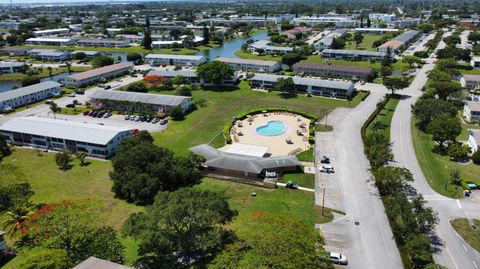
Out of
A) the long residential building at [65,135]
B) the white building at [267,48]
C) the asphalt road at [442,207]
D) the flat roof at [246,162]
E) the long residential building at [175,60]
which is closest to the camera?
the asphalt road at [442,207]

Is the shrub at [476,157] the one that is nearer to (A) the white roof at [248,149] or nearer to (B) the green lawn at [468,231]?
(B) the green lawn at [468,231]

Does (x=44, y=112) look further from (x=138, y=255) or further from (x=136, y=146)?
(x=138, y=255)

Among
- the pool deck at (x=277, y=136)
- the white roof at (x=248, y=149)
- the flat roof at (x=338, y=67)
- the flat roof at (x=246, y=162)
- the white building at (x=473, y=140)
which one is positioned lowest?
the pool deck at (x=277, y=136)

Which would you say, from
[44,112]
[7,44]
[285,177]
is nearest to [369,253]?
[285,177]

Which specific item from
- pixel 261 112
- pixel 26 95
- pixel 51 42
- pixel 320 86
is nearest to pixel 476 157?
pixel 261 112

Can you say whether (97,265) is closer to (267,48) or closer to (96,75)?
(96,75)

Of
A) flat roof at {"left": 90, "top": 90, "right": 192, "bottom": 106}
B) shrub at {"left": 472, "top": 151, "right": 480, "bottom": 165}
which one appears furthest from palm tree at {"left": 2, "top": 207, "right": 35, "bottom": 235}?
shrub at {"left": 472, "top": 151, "right": 480, "bottom": 165}

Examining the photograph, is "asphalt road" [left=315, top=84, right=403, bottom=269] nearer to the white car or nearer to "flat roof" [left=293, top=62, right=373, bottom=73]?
the white car

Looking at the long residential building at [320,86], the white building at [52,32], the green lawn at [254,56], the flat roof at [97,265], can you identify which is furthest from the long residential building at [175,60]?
the flat roof at [97,265]
